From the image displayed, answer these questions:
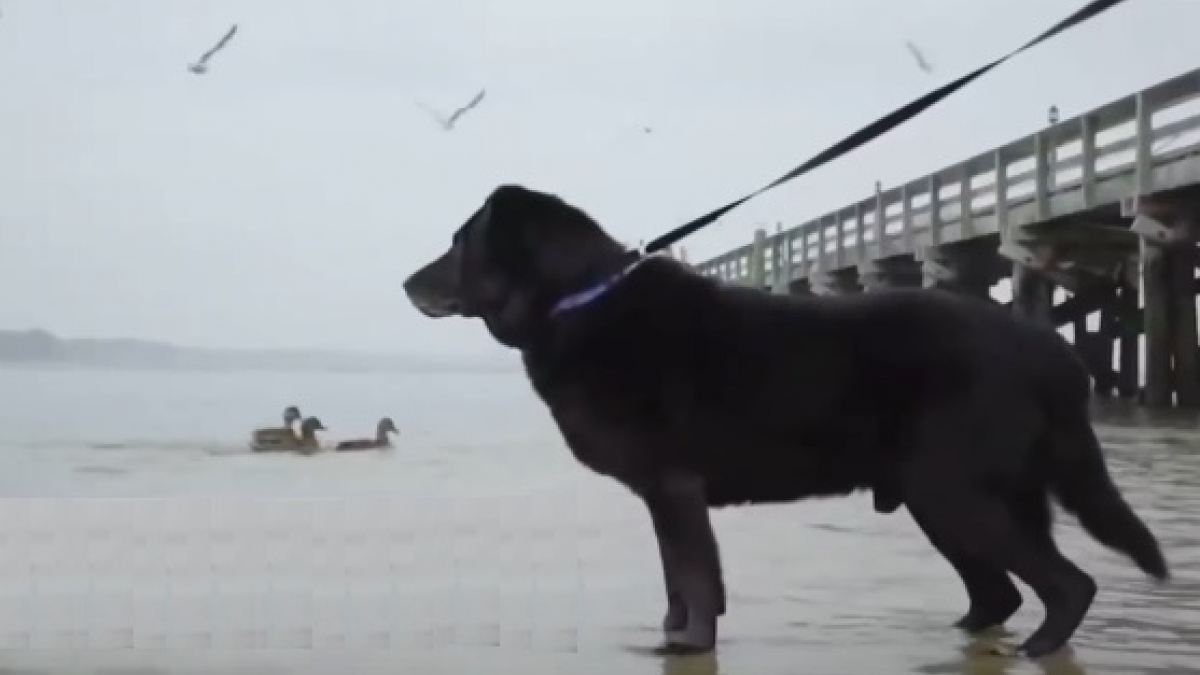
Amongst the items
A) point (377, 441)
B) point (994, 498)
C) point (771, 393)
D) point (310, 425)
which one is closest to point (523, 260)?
point (771, 393)

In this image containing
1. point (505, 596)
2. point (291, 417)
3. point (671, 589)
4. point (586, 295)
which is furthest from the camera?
point (291, 417)

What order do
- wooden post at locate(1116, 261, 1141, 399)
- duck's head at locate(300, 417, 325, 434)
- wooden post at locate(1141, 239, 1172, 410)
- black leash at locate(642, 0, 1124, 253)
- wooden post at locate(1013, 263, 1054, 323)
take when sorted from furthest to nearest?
wooden post at locate(1116, 261, 1141, 399) → wooden post at locate(1013, 263, 1054, 323) → wooden post at locate(1141, 239, 1172, 410) → duck's head at locate(300, 417, 325, 434) → black leash at locate(642, 0, 1124, 253)

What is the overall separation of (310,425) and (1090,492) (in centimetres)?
844

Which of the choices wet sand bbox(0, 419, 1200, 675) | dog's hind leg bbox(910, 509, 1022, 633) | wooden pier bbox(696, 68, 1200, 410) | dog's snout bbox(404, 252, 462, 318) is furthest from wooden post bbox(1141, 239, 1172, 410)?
dog's snout bbox(404, 252, 462, 318)

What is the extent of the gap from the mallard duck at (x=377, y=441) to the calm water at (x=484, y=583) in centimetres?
240

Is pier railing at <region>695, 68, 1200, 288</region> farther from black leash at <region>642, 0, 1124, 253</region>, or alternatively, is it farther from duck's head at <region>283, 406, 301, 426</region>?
black leash at <region>642, 0, 1124, 253</region>

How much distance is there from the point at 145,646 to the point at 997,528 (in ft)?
5.02

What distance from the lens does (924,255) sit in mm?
14391

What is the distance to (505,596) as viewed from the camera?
3523 mm

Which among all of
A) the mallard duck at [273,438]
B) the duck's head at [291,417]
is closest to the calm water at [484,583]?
the mallard duck at [273,438]

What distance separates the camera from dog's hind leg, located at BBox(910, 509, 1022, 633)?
10.0 ft

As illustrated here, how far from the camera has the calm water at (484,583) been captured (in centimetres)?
276

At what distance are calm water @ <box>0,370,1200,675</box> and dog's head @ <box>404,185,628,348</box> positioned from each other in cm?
60

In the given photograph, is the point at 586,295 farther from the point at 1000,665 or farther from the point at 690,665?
the point at 1000,665
